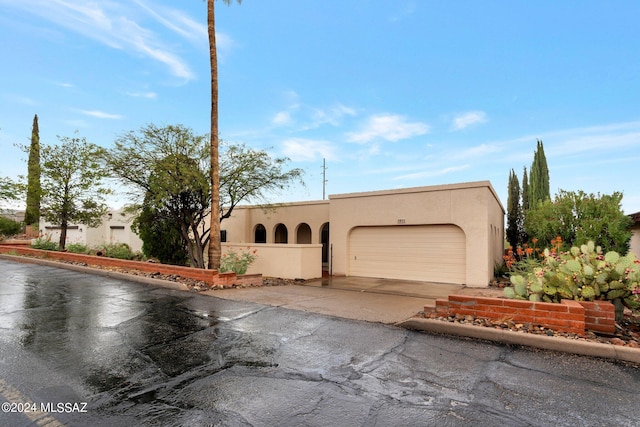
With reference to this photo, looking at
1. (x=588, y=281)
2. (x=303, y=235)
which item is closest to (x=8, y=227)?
(x=303, y=235)

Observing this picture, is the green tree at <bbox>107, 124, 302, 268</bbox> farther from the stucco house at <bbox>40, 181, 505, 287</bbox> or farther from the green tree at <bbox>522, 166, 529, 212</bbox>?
the green tree at <bbox>522, 166, 529, 212</bbox>

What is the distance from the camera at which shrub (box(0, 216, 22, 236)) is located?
94.7 ft

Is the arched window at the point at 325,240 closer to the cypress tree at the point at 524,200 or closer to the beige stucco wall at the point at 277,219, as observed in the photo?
the beige stucco wall at the point at 277,219

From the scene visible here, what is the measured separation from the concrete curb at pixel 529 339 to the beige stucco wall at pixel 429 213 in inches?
299

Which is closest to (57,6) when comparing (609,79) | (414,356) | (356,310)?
(356,310)

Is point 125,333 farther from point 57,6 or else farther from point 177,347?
point 57,6

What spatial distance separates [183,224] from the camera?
547 inches

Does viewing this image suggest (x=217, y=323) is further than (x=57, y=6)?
No

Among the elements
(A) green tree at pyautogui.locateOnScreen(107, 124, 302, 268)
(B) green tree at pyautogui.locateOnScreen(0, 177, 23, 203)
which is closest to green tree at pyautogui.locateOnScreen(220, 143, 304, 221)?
(A) green tree at pyautogui.locateOnScreen(107, 124, 302, 268)

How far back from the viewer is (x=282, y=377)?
3.86 metres

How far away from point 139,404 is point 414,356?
329 cm

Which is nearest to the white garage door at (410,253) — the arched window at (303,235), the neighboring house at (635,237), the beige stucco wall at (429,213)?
the beige stucco wall at (429,213)

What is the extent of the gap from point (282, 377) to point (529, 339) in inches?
144

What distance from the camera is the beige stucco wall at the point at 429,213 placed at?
1245cm
